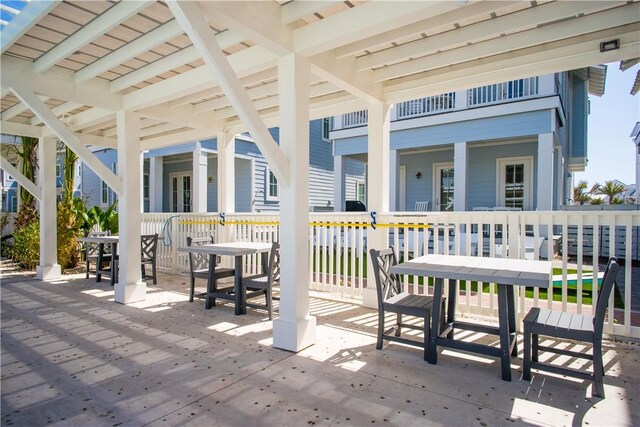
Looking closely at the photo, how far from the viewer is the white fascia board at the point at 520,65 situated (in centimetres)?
354

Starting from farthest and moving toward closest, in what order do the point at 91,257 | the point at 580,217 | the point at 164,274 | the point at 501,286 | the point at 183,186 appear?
1. the point at 183,186
2. the point at 164,274
3. the point at 91,257
4. the point at 580,217
5. the point at 501,286

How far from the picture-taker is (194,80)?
4.59 metres

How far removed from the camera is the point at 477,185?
1098 cm

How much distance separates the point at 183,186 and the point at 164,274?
7.63 metres

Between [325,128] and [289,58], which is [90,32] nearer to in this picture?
[289,58]

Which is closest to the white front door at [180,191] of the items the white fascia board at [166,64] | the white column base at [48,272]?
the white column base at [48,272]

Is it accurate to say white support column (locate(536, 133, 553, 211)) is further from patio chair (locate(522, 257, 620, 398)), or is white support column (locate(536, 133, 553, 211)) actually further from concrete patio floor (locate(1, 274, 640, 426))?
patio chair (locate(522, 257, 620, 398))

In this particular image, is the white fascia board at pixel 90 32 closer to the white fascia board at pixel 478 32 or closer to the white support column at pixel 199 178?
the white fascia board at pixel 478 32

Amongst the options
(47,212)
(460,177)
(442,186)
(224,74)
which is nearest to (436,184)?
(442,186)

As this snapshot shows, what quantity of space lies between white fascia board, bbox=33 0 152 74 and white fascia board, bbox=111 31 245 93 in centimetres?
79

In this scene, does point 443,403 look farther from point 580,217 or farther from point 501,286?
point 580,217

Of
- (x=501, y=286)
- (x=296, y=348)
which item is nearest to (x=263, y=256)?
(x=296, y=348)

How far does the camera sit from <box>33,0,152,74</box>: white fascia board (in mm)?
3301

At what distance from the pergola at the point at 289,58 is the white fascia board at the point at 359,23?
1 centimetres
